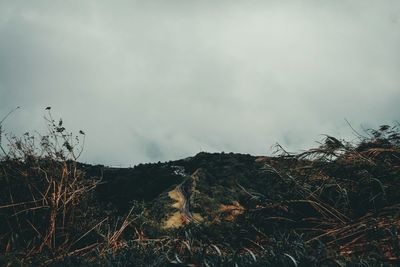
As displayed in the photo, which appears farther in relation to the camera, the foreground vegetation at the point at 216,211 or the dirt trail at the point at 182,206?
the dirt trail at the point at 182,206

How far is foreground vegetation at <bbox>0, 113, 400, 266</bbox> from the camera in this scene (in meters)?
3.27

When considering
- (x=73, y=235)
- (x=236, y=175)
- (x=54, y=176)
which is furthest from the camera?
(x=236, y=175)

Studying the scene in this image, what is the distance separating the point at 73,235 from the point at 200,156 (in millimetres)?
3713

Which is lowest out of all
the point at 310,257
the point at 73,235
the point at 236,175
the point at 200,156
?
the point at 310,257

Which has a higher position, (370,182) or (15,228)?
(370,182)

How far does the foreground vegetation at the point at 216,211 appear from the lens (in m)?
3.27

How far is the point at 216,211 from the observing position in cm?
632

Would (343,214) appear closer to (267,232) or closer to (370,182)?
(370,182)

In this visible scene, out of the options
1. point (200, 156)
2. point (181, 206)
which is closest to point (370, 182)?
point (181, 206)

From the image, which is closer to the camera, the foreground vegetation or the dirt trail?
the foreground vegetation

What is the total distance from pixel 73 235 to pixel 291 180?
2869mm

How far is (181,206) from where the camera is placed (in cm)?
660

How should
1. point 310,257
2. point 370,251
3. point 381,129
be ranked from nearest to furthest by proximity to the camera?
point 310,257, point 370,251, point 381,129

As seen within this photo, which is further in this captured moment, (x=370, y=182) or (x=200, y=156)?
(x=200, y=156)
